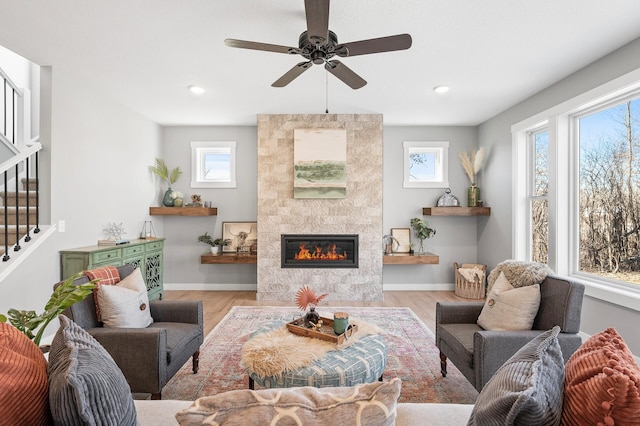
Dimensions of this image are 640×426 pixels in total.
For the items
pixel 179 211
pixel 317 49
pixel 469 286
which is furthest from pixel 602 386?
pixel 179 211

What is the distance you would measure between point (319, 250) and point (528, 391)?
165 inches

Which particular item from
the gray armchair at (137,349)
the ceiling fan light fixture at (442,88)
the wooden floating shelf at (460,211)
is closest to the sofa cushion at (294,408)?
the gray armchair at (137,349)

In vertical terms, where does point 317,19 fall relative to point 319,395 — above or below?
above

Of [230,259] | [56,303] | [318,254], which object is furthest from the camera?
[230,259]

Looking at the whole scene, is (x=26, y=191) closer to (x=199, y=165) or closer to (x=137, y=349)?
(x=137, y=349)

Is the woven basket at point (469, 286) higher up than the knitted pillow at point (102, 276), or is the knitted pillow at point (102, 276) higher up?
the knitted pillow at point (102, 276)

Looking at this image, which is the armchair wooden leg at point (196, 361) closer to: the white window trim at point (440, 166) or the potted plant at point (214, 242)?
the potted plant at point (214, 242)

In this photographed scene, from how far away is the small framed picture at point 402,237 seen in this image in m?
5.41

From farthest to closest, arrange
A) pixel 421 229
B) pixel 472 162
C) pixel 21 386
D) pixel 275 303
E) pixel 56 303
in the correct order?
pixel 472 162 < pixel 421 229 < pixel 275 303 < pixel 56 303 < pixel 21 386

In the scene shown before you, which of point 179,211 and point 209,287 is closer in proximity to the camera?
point 179,211

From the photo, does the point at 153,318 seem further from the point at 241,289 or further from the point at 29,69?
the point at 29,69

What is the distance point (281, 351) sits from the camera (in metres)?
1.95

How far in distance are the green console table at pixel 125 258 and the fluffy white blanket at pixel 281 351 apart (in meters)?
2.23

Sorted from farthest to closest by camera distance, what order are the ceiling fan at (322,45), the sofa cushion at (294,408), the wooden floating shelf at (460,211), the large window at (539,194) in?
the wooden floating shelf at (460,211) < the large window at (539,194) < the ceiling fan at (322,45) < the sofa cushion at (294,408)
